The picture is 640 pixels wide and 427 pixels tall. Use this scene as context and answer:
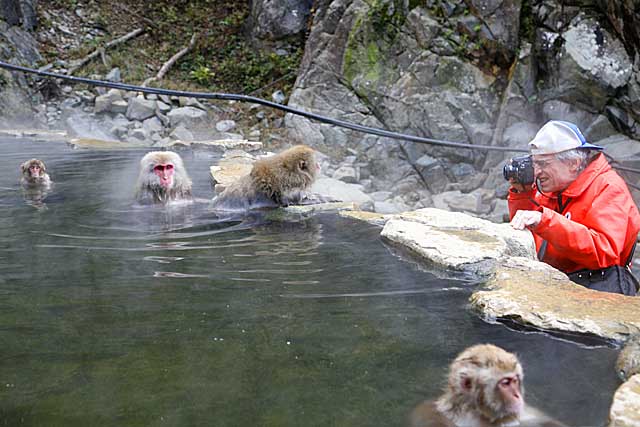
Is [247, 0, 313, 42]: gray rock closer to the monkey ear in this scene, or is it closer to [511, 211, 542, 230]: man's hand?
[511, 211, 542, 230]: man's hand

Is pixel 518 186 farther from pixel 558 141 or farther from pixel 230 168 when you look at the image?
pixel 230 168

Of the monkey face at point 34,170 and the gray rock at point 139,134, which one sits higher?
the gray rock at point 139,134

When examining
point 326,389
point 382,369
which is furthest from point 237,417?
point 382,369

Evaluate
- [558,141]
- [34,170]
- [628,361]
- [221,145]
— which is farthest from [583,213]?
[221,145]

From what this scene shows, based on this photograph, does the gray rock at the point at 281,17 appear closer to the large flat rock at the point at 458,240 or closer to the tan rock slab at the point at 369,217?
the tan rock slab at the point at 369,217

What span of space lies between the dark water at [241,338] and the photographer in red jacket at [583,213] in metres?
0.53

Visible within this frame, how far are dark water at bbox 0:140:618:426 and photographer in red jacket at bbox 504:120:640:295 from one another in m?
0.53

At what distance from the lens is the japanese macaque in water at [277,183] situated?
4566mm

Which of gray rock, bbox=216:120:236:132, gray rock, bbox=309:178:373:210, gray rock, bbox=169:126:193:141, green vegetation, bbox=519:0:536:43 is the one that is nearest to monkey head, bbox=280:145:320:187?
gray rock, bbox=309:178:373:210

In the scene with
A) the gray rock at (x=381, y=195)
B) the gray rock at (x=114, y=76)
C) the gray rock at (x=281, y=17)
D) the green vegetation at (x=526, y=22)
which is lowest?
the gray rock at (x=381, y=195)

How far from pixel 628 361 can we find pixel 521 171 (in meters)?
1.49

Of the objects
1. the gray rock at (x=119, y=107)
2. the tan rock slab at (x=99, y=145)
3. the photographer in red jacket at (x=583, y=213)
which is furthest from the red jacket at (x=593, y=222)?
the gray rock at (x=119, y=107)

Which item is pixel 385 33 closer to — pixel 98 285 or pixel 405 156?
pixel 405 156

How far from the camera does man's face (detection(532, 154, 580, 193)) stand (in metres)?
2.95
